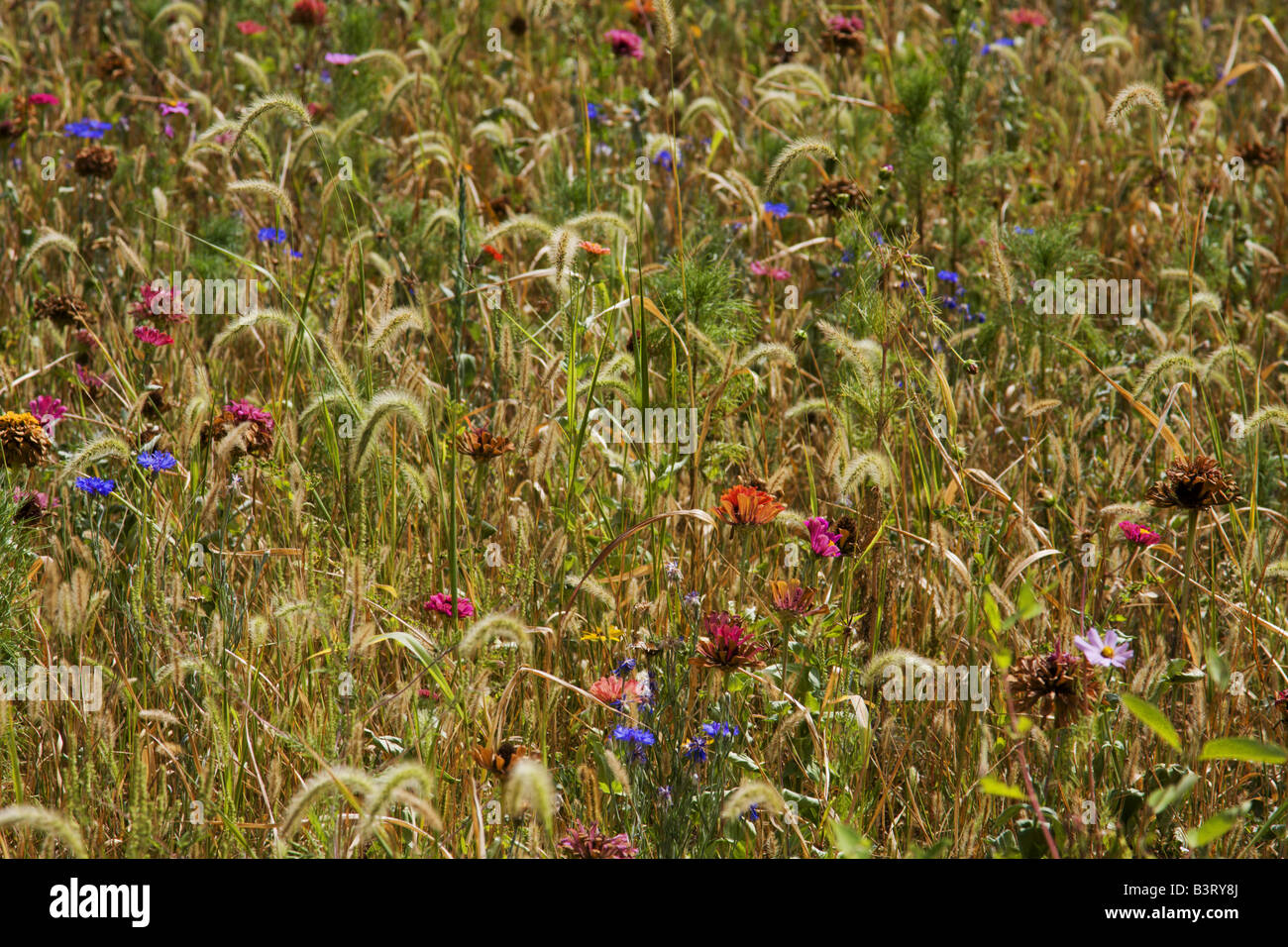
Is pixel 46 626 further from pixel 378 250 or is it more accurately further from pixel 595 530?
pixel 378 250

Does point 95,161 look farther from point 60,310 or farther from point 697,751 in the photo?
point 697,751

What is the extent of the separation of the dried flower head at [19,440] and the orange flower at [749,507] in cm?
139

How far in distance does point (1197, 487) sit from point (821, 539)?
69 cm

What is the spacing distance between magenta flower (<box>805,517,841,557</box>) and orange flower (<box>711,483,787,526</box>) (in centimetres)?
11

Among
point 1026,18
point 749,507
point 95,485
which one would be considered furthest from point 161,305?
point 1026,18

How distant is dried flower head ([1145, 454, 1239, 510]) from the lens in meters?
2.21

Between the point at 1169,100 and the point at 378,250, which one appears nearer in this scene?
the point at 378,250

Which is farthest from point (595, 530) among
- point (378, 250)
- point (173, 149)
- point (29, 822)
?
point (173, 149)

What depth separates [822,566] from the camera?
2.77 meters

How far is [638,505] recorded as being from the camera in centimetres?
257

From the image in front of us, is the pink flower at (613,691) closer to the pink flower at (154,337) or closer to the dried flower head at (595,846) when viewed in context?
the dried flower head at (595,846)

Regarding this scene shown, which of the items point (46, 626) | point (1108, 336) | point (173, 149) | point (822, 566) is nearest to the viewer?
point (46, 626)

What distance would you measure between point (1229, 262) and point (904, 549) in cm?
235

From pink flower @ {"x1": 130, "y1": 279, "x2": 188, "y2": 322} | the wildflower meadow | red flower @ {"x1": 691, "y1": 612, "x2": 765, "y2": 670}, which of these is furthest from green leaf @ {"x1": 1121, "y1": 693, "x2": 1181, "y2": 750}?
pink flower @ {"x1": 130, "y1": 279, "x2": 188, "y2": 322}
